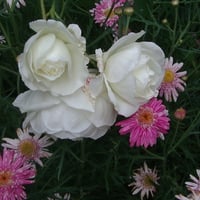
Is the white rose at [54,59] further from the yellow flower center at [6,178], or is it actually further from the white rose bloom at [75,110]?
the yellow flower center at [6,178]

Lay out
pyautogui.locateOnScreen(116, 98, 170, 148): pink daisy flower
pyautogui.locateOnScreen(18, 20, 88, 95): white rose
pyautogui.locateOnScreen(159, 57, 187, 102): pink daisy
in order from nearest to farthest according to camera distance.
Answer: pyautogui.locateOnScreen(18, 20, 88, 95): white rose → pyautogui.locateOnScreen(116, 98, 170, 148): pink daisy flower → pyautogui.locateOnScreen(159, 57, 187, 102): pink daisy

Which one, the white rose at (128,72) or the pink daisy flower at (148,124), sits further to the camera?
the pink daisy flower at (148,124)

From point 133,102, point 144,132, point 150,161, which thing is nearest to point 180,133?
point 150,161

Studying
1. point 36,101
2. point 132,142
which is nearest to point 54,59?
point 36,101

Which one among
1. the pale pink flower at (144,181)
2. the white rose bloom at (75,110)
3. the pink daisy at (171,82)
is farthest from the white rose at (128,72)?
the pale pink flower at (144,181)

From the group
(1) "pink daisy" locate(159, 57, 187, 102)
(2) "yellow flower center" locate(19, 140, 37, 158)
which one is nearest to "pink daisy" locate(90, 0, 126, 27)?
(1) "pink daisy" locate(159, 57, 187, 102)

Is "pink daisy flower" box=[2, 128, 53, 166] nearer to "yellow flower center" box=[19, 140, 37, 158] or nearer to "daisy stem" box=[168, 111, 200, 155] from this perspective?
"yellow flower center" box=[19, 140, 37, 158]

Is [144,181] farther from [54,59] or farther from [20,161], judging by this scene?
[54,59]
